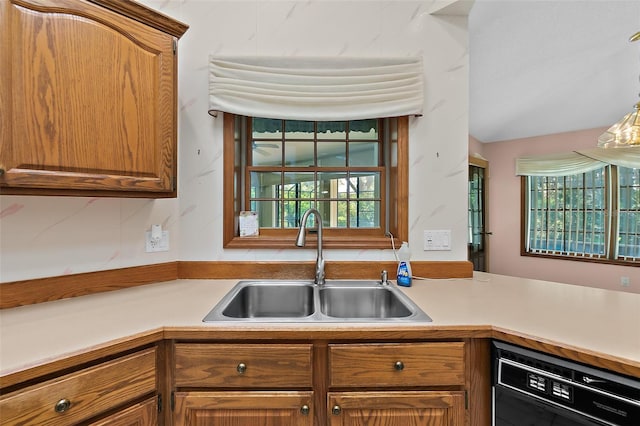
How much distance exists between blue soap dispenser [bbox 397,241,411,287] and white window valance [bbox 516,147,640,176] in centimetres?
403

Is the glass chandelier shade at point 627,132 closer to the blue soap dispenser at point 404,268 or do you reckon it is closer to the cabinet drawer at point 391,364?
the blue soap dispenser at point 404,268

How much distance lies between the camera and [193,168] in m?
1.64

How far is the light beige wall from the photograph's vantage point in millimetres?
4148

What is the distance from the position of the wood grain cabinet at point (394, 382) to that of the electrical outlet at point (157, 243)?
1101 mm

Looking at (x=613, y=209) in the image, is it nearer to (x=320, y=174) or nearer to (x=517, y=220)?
(x=517, y=220)

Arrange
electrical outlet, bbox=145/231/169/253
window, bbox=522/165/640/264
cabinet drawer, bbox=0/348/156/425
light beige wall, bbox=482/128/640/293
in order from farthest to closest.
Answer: light beige wall, bbox=482/128/640/293 < window, bbox=522/165/640/264 < electrical outlet, bbox=145/231/169/253 < cabinet drawer, bbox=0/348/156/425

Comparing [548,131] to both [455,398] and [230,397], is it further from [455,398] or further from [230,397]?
[230,397]

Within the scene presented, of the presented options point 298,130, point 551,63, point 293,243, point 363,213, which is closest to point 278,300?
point 293,243

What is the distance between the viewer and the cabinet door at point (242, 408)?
95cm

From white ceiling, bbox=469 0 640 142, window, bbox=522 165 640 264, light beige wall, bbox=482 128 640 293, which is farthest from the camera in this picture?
light beige wall, bbox=482 128 640 293

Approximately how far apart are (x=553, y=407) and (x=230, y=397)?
3.19ft

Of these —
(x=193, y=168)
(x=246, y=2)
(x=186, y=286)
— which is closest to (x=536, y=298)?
(x=186, y=286)

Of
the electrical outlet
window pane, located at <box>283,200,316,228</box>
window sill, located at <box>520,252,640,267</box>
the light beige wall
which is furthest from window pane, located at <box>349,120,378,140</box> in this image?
window sill, located at <box>520,252,640,267</box>

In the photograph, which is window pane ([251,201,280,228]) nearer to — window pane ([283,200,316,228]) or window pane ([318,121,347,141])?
window pane ([283,200,316,228])
